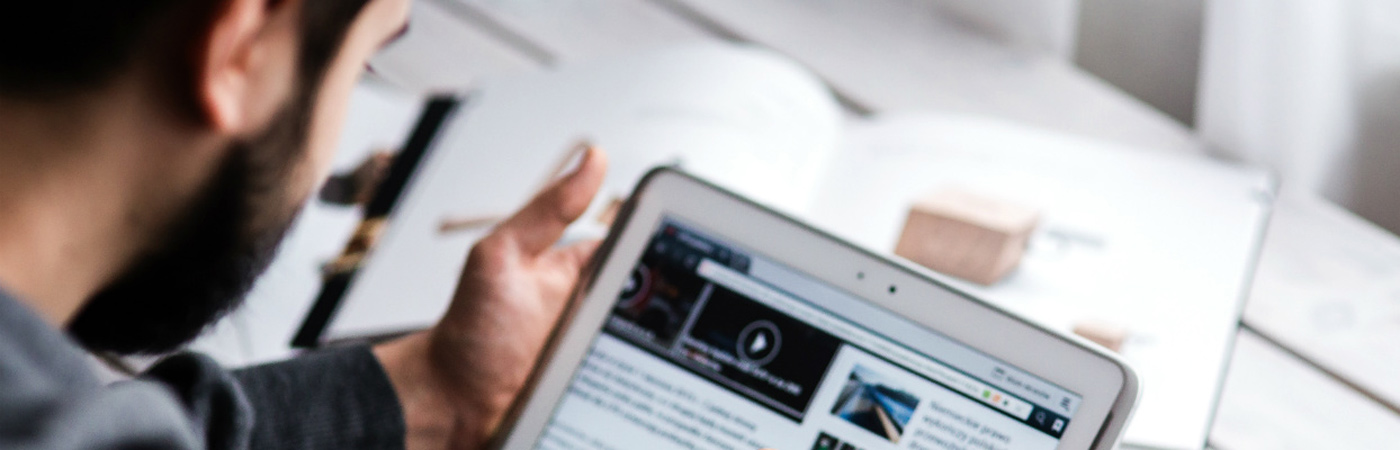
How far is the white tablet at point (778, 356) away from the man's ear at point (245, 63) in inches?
6.8

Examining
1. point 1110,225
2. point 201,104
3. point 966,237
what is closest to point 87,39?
point 201,104

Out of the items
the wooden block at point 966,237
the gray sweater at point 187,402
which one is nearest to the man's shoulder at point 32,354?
the gray sweater at point 187,402

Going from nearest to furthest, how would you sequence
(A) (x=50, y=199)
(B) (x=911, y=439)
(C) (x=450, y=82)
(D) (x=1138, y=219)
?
(A) (x=50, y=199) → (B) (x=911, y=439) → (D) (x=1138, y=219) → (C) (x=450, y=82)

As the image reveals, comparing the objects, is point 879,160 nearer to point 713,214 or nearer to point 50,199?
point 713,214

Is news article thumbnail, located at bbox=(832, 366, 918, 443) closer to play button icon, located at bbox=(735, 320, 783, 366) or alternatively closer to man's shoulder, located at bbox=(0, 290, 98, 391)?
play button icon, located at bbox=(735, 320, 783, 366)

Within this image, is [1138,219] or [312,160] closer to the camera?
[312,160]

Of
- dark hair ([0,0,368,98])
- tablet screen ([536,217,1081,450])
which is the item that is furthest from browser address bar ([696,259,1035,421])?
dark hair ([0,0,368,98])

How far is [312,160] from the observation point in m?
0.40

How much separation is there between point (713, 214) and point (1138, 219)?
0.27 m

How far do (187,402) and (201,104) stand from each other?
15 centimetres

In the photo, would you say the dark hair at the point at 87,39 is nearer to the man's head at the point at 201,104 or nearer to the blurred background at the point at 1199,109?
the man's head at the point at 201,104

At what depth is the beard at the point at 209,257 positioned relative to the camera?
37 centimetres

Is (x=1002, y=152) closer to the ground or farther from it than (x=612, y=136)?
farther from it

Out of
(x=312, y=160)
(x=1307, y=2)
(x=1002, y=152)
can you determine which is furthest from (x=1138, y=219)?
(x=312, y=160)
